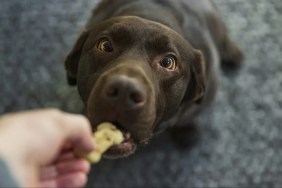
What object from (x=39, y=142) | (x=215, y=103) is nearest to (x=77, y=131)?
(x=39, y=142)

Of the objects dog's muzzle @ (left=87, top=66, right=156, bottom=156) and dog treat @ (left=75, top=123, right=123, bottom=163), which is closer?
dog treat @ (left=75, top=123, right=123, bottom=163)

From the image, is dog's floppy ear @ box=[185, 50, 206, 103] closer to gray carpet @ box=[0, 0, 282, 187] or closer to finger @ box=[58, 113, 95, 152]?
gray carpet @ box=[0, 0, 282, 187]

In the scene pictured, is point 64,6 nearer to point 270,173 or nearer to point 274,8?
point 274,8

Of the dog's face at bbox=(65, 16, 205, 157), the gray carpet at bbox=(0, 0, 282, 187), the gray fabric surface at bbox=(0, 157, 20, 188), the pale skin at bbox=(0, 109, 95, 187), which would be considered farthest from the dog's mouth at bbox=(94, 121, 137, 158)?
the gray carpet at bbox=(0, 0, 282, 187)

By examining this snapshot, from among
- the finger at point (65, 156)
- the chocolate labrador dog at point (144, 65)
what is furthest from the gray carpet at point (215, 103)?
the finger at point (65, 156)

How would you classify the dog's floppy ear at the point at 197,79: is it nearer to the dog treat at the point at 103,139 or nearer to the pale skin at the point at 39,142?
the dog treat at the point at 103,139

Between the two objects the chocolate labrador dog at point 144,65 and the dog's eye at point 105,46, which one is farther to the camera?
the dog's eye at point 105,46
